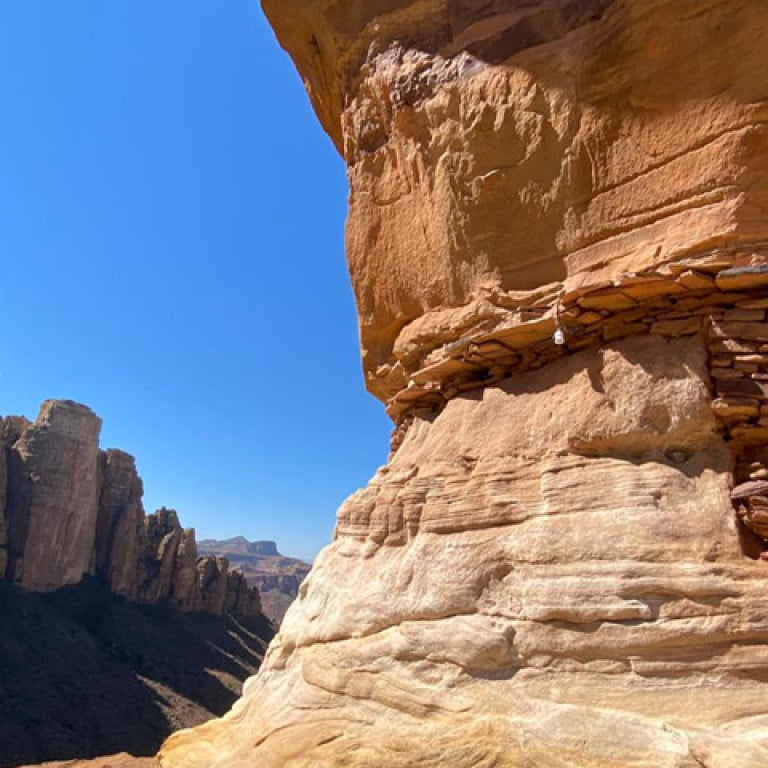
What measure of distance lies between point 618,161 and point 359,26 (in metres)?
4.13

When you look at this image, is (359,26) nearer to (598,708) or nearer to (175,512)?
(598,708)

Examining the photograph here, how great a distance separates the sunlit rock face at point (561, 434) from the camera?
4.15 metres

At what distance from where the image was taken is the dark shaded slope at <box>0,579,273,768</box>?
3178 centimetres

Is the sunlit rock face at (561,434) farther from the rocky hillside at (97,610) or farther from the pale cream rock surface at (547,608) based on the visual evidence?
the rocky hillside at (97,610)

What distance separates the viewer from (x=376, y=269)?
316 inches

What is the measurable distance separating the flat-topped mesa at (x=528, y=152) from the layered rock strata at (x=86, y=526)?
155ft

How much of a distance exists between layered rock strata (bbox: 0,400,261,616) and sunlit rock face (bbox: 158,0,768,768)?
47616 mm

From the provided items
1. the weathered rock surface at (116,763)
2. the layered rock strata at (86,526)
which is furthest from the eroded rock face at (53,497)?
the weathered rock surface at (116,763)

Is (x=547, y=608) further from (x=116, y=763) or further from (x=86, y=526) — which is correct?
(x=86, y=526)

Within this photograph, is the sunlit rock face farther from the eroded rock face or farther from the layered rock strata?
the layered rock strata

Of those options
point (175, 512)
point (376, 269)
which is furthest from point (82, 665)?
point (376, 269)

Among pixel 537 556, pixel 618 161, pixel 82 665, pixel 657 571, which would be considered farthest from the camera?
pixel 82 665

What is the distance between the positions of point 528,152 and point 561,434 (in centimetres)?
282

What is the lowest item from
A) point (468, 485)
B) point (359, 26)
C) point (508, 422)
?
point (468, 485)
